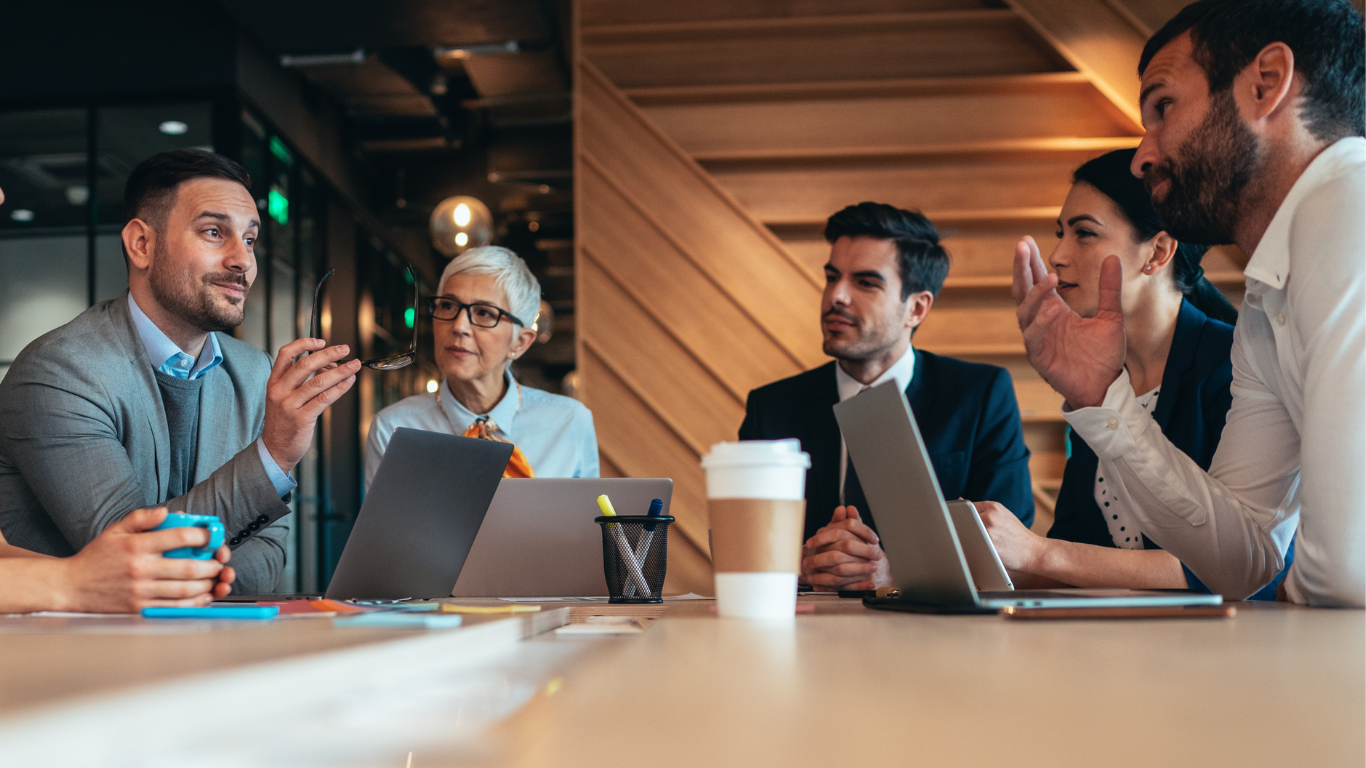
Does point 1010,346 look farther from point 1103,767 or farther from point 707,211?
point 1103,767

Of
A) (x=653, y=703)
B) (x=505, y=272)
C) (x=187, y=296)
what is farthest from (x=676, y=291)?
(x=653, y=703)

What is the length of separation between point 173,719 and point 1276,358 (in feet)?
4.93

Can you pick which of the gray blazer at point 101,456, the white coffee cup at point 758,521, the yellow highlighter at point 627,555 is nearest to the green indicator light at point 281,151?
the gray blazer at point 101,456

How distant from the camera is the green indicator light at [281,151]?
568 centimetres

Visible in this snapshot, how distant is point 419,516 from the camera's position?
1.40m

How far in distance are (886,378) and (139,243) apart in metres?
1.83

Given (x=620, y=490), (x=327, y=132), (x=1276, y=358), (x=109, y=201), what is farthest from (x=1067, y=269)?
(x=327, y=132)

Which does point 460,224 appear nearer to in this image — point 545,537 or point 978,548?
point 545,537

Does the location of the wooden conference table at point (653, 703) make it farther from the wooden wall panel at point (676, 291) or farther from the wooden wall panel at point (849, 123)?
the wooden wall panel at point (849, 123)

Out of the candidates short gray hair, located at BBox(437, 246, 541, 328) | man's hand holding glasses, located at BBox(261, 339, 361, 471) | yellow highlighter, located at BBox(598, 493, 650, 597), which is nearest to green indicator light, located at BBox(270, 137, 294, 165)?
short gray hair, located at BBox(437, 246, 541, 328)

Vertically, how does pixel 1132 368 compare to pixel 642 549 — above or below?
above

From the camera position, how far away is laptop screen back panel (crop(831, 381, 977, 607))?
0.97m

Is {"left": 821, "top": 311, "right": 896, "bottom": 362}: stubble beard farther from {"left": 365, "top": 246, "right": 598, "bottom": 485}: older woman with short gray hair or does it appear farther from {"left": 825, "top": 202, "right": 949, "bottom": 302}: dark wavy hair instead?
{"left": 365, "top": 246, "right": 598, "bottom": 485}: older woman with short gray hair

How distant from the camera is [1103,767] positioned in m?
0.32
